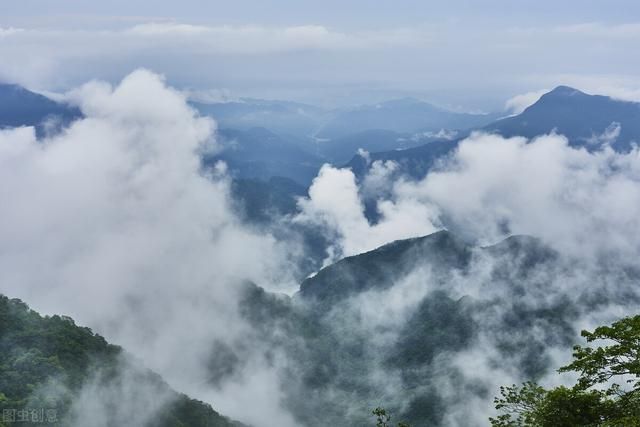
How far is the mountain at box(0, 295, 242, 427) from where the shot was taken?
58594mm

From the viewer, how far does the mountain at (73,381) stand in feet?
192

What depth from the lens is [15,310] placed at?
73688mm

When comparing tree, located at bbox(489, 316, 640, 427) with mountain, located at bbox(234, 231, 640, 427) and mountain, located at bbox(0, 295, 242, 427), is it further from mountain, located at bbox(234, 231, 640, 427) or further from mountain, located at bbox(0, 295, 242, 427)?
mountain, located at bbox(234, 231, 640, 427)

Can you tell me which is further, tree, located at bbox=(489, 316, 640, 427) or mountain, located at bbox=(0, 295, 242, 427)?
mountain, located at bbox=(0, 295, 242, 427)

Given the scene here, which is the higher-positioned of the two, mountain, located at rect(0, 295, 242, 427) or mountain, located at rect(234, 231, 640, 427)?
mountain, located at rect(234, 231, 640, 427)

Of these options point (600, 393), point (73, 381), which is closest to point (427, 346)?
point (73, 381)

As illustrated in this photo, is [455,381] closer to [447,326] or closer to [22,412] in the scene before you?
[447,326]

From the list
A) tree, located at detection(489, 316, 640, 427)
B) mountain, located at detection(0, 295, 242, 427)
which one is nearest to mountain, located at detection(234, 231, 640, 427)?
mountain, located at detection(0, 295, 242, 427)

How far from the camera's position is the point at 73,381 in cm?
6688

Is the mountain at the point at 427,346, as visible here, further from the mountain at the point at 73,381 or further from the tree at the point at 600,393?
the tree at the point at 600,393

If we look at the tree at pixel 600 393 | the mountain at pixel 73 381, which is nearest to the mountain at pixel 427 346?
the mountain at pixel 73 381

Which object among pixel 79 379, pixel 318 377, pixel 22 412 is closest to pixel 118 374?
pixel 79 379

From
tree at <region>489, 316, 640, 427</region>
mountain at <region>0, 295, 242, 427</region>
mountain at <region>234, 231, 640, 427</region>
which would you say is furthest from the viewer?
mountain at <region>234, 231, 640, 427</region>

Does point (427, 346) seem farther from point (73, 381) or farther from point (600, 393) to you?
point (600, 393)
